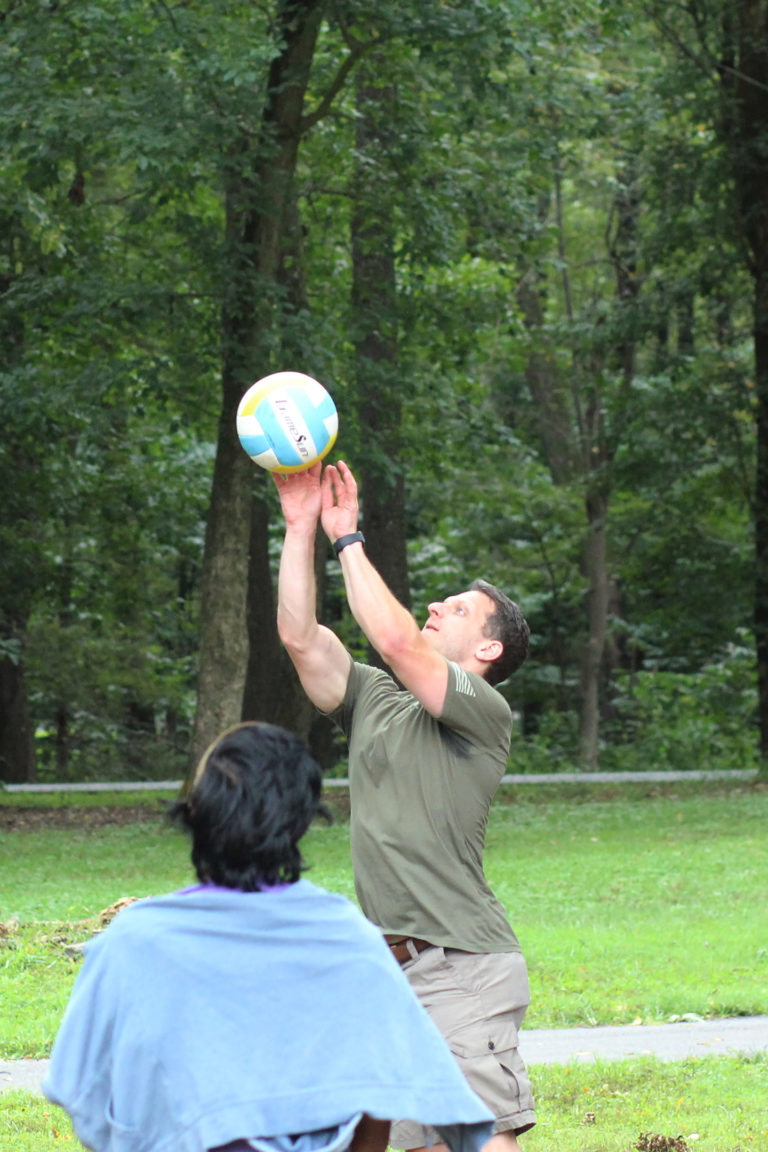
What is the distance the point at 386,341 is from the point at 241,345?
11.5 ft

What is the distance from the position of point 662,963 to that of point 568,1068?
2.85 meters

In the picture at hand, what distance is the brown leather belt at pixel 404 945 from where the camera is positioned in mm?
3607

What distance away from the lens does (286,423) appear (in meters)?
4.23

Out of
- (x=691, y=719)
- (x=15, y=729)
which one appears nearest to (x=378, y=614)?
(x=15, y=729)

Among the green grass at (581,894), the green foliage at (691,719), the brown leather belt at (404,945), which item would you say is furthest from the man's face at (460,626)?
the green foliage at (691,719)

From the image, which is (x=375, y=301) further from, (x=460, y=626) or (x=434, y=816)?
(x=434, y=816)

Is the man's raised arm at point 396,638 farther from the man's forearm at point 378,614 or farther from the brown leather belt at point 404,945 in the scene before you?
the brown leather belt at point 404,945

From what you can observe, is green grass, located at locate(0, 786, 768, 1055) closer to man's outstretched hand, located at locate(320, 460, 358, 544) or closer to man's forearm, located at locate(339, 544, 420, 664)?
man's outstretched hand, located at locate(320, 460, 358, 544)

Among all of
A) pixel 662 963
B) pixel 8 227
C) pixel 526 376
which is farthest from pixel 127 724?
pixel 662 963

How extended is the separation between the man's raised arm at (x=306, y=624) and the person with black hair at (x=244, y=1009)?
1285mm

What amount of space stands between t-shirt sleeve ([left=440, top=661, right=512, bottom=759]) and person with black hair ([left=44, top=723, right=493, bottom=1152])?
3.47 ft

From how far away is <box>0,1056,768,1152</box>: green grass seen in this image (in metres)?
5.34

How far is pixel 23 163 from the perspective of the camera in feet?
54.4

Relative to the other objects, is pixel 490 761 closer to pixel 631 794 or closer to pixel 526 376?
pixel 631 794
